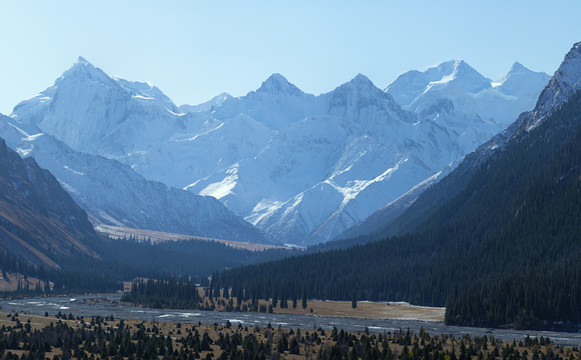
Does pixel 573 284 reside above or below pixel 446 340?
above

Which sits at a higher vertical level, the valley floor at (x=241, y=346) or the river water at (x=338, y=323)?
the river water at (x=338, y=323)

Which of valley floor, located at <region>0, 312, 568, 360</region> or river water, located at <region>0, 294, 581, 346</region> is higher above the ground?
river water, located at <region>0, 294, 581, 346</region>

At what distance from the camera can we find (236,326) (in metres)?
164

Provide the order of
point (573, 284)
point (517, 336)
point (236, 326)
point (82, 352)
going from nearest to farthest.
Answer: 1. point (82, 352)
2. point (517, 336)
3. point (236, 326)
4. point (573, 284)

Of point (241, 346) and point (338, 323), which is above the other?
point (338, 323)

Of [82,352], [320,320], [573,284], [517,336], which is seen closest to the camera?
[82,352]

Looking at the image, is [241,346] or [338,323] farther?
[338,323]

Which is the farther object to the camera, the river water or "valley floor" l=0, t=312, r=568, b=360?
the river water

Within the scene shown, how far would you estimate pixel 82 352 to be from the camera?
111500 millimetres

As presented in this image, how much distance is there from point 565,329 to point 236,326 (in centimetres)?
6075

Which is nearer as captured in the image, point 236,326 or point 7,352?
point 7,352

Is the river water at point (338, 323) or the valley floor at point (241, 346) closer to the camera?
the valley floor at point (241, 346)

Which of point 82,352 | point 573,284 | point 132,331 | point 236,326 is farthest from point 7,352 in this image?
point 573,284

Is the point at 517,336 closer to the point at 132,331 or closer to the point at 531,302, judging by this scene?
the point at 531,302
